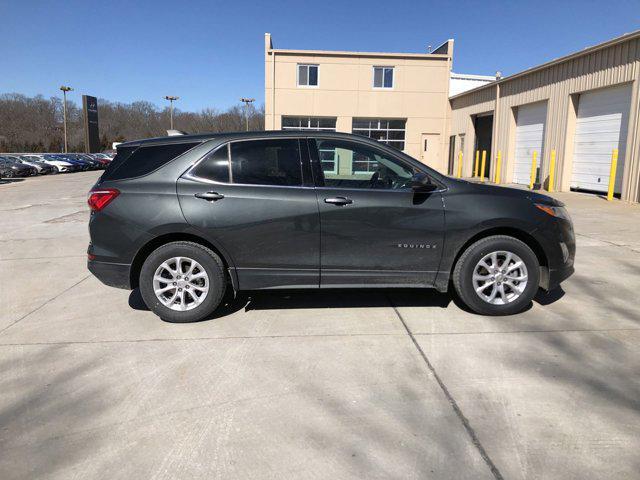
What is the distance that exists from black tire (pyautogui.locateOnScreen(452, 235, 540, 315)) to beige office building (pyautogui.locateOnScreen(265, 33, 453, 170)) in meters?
25.0

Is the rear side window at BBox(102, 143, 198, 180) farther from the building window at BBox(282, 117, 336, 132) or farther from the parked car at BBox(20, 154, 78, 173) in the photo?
the parked car at BBox(20, 154, 78, 173)

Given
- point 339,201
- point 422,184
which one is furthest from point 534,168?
point 339,201

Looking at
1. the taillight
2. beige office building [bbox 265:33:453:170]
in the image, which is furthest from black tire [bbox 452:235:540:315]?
beige office building [bbox 265:33:453:170]

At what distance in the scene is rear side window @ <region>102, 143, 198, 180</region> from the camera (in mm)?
4602

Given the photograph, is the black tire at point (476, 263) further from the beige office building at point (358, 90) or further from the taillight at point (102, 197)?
the beige office building at point (358, 90)

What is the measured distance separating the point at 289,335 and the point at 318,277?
2.02ft

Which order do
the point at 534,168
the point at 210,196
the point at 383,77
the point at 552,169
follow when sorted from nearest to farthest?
1. the point at 210,196
2. the point at 552,169
3. the point at 534,168
4. the point at 383,77

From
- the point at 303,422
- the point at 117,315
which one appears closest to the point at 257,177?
the point at 117,315

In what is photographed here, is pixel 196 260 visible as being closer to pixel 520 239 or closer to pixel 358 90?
pixel 520 239

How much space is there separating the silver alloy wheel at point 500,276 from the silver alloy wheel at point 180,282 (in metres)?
2.56

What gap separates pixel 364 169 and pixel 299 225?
85cm

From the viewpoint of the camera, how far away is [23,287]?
5.99m

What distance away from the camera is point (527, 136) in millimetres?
20922

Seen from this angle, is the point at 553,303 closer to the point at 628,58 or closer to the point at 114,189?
the point at 114,189
